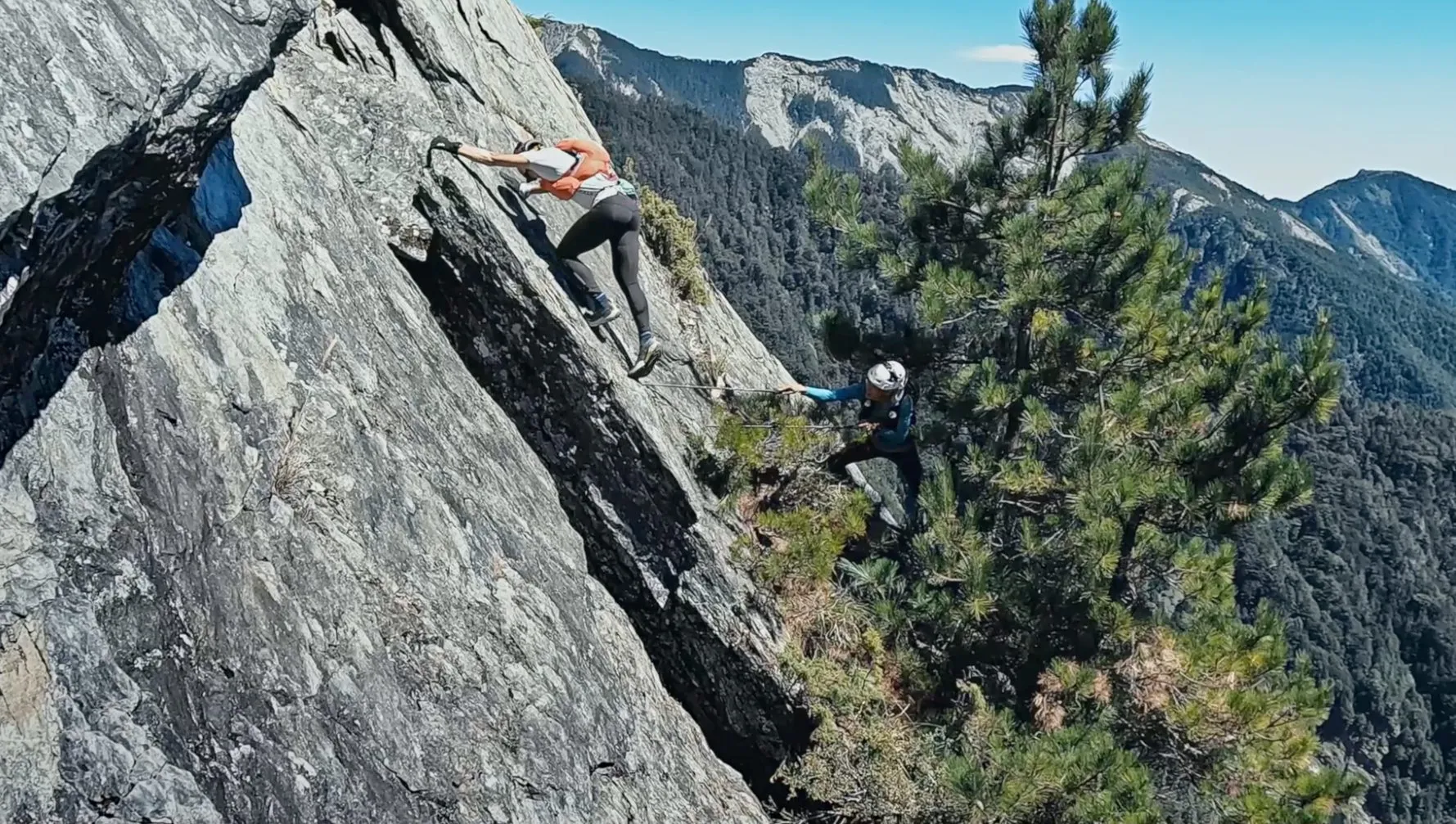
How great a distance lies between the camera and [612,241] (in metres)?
8.78

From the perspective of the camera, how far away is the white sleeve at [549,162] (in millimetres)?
8156

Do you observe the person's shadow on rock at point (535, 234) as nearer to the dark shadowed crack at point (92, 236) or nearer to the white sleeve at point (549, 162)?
the white sleeve at point (549, 162)

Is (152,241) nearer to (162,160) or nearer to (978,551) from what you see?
(162,160)

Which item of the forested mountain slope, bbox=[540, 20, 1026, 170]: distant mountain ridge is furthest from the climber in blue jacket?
bbox=[540, 20, 1026, 170]: distant mountain ridge

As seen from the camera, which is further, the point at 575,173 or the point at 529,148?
the point at 529,148

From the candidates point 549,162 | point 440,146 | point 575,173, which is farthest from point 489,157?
point 575,173

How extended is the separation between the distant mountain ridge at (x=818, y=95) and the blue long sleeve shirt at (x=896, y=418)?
6691 inches

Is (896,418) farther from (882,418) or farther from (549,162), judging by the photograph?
(549,162)

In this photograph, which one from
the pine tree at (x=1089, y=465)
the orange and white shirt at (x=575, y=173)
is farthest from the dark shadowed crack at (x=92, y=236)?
the pine tree at (x=1089, y=465)

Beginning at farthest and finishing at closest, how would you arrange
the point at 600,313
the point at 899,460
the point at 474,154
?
the point at 899,460, the point at 600,313, the point at 474,154

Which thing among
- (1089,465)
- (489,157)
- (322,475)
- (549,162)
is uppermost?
(1089,465)

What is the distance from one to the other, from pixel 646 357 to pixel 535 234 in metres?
1.46

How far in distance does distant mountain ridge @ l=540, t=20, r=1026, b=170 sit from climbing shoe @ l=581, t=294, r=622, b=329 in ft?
564

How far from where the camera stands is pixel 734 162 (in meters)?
108
